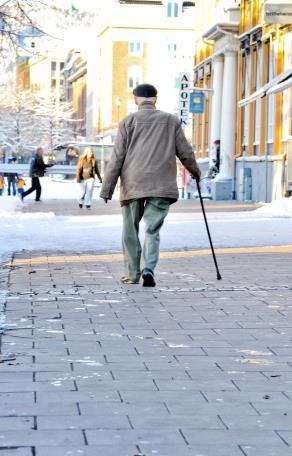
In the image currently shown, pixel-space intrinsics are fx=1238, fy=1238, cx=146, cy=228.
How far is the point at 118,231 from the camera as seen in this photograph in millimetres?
18438

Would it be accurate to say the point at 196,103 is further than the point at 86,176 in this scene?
Yes

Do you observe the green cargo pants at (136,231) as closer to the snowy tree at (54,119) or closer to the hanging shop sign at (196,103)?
the hanging shop sign at (196,103)

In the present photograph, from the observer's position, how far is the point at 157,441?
468cm

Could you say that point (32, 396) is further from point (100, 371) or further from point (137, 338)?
point (137, 338)

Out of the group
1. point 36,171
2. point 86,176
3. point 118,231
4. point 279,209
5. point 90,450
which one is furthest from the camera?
point 36,171

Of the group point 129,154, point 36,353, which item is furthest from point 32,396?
point 129,154

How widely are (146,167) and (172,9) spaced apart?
97717 millimetres

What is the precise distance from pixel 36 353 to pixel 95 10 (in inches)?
4566

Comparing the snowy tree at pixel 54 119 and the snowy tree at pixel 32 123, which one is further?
the snowy tree at pixel 54 119

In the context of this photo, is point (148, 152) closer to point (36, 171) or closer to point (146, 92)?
point (146, 92)

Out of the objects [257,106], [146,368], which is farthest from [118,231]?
[257,106]

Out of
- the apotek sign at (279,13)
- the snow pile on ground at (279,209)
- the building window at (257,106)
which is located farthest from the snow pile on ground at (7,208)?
the building window at (257,106)

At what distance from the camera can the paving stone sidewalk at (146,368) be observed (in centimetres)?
475

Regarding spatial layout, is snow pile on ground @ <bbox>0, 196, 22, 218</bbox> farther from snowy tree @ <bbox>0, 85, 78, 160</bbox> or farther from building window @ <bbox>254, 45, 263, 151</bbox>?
snowy tree @ <bbox>0, 85, 78, 160</bbox>
